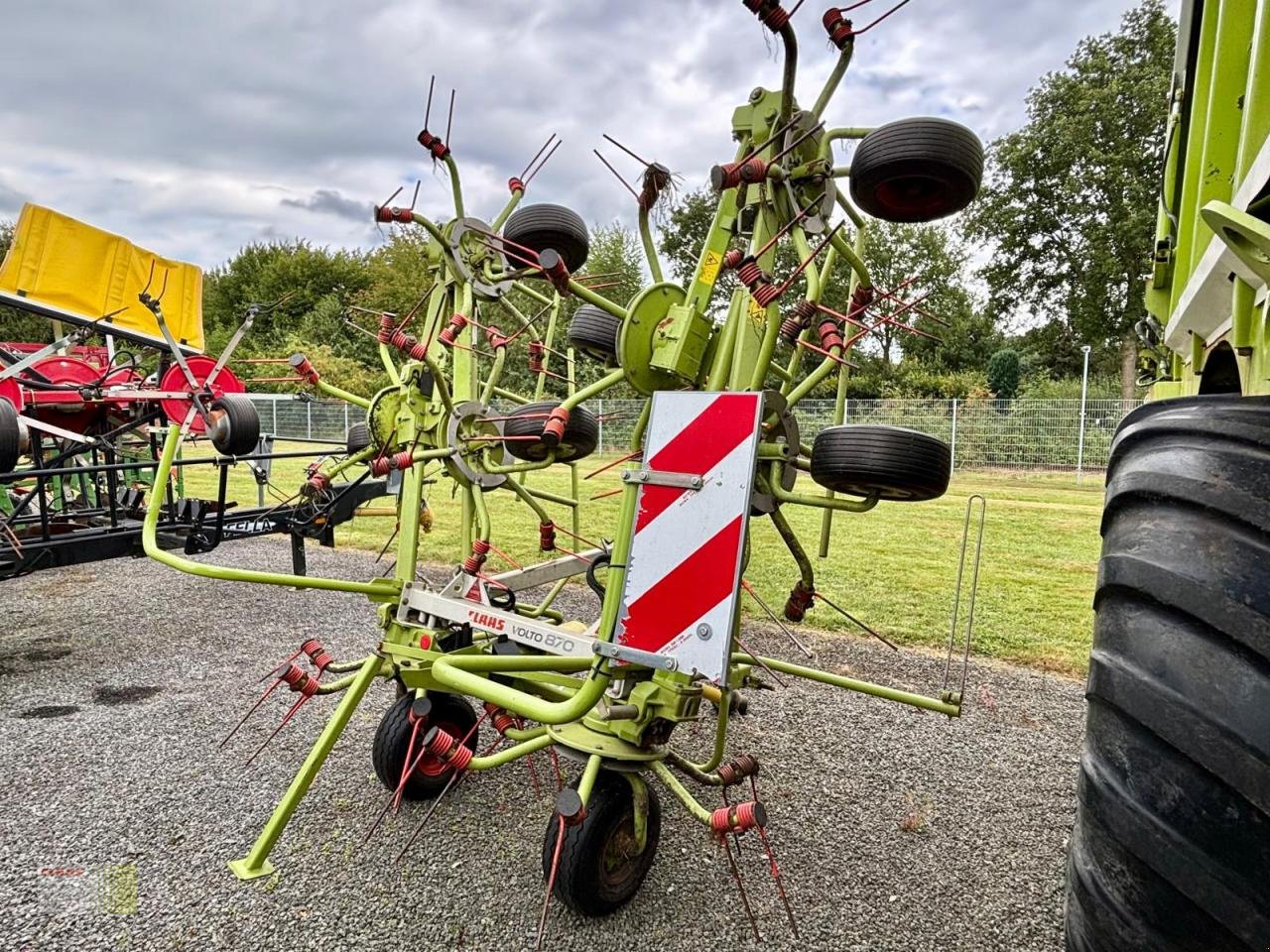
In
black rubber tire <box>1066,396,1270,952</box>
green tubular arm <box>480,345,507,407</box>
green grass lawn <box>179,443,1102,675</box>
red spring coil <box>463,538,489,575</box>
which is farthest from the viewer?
green grass lawn <box>179,443,1102,675</box>

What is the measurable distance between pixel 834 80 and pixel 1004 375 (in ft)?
101

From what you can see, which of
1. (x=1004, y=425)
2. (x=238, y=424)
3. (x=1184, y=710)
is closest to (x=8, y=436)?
(x=238, y=424)

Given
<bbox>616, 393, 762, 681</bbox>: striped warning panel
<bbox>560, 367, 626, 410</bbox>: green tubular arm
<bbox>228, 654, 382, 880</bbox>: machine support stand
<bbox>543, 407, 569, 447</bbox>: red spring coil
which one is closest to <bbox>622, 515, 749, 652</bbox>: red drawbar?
<bbox>616, 393, 762, 681</bbox>: striped warning panel

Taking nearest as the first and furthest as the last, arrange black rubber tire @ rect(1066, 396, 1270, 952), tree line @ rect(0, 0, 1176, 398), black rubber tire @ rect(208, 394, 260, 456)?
1. black rubber tire @ rect(1066, 396, 1270, 952)
2. black rubber tire @ rect(208, 394, 260, 456)
3. tree line @ rect(0, 0, 1176, 398)

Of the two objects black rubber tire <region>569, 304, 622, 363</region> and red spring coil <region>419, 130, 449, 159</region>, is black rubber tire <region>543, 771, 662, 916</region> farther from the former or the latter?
red spring coil <region>419, 130, 449, 159</region>

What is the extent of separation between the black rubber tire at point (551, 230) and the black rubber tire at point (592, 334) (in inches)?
8.5

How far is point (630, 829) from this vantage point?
2.38m

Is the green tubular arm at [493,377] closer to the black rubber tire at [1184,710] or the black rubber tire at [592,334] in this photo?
the black rubber tire at [592,334]

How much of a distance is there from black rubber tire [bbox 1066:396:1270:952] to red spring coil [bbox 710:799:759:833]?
3.29 ft

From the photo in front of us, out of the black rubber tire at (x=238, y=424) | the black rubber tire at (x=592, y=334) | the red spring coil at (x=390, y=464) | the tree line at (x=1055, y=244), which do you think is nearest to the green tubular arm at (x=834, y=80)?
the black rubber tire at (x=592, y=334)

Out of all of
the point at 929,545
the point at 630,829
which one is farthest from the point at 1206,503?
the point at 929,545

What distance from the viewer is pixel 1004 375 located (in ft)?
96.8

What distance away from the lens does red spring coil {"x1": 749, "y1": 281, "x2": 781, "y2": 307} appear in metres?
2.19

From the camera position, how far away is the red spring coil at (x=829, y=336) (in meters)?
2.23
